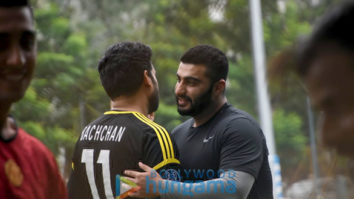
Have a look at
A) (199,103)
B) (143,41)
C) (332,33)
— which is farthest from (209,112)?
(143,41)

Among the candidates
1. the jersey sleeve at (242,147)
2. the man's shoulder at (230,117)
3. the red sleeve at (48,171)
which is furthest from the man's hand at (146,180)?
the red sleeve at (48,171)

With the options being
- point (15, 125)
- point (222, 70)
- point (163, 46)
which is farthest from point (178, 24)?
point (15, 125)

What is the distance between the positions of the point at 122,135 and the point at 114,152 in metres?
0.11

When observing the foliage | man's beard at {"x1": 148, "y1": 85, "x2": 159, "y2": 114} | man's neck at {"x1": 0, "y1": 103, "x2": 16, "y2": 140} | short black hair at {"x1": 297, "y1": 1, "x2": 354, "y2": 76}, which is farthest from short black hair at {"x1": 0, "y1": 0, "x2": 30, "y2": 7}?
the foliage

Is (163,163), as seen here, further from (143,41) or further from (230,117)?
(143,41)

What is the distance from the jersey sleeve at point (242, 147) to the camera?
12.0ft

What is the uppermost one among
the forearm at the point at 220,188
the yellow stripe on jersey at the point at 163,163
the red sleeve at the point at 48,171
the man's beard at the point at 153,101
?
the man's beard at the point at 153,101

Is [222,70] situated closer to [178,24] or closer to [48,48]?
[48,48]

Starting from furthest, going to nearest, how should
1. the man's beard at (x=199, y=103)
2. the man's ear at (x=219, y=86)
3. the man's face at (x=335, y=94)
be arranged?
the man's ear at (x=219, y=86) → the man's beard at (x=199, y=103) → the man's face at (x=335, y=94)

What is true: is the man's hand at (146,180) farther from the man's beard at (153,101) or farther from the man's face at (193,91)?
the man's face at (193,91)

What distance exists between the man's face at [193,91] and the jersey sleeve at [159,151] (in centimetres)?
69

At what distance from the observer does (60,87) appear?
18375mm

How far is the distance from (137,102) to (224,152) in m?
0.65

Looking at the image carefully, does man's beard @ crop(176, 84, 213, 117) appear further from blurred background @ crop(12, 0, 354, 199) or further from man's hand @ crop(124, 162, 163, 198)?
blurred background @ crop(12, 0, 354, 199)
